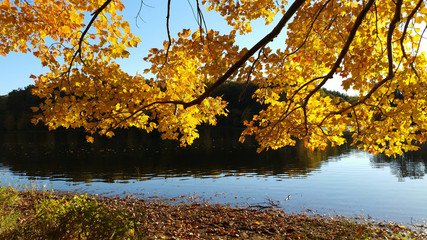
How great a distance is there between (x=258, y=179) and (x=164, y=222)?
9199 millimetres

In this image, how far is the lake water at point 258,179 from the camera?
11.9 metres

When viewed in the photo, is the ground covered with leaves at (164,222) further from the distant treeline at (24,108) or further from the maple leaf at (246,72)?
the distant treeline at (24,108)

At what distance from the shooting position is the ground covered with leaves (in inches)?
153

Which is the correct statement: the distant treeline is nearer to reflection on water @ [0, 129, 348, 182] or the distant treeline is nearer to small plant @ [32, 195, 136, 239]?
reflection on water @ [0, 129, 348, 182]

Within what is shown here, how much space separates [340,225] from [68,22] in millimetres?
9529

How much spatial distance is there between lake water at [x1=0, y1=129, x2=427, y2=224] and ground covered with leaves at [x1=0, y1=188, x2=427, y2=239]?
1566 millimetres

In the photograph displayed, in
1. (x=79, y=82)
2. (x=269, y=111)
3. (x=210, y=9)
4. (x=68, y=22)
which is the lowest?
(x=269, y=111)

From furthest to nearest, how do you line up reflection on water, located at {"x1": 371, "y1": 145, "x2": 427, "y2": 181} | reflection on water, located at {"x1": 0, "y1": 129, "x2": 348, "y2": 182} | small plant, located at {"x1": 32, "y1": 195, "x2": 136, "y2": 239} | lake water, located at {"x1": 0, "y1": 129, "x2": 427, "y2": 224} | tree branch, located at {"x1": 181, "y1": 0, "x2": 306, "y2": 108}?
reflection on water, located at {"x1": 0, "y1": 129, "x2": 348, "y2": 182} < reflection on water, located at {"x1": 371, "y1": 145, "x2": 427, "y2": 181} < lake water, located at {"x1": 0, "y1": 129, "x2": 427, "y2": 224} < small plant, located at {"x1": 32, "y1": 195, "x2": 136, "y2": 239} < tree branch, located at {"x1": 181, "y1": 0, "x2": 306, "y2": 108}

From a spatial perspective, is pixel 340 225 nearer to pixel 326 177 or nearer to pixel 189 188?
pixel 189 188

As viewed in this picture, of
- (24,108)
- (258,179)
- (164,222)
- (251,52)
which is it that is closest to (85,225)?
(251,52)

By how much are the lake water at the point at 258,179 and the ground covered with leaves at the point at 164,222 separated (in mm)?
1566

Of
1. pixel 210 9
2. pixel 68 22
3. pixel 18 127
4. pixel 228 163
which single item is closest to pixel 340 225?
pixel 210 9

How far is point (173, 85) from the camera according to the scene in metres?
6.72

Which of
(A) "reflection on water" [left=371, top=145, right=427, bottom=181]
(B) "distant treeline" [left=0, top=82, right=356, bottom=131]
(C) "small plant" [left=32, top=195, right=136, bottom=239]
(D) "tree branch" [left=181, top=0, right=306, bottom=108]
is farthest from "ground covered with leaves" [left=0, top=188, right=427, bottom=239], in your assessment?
(B) "distant treeline" [left=0, top=82, right=356, bottom=131]
